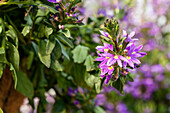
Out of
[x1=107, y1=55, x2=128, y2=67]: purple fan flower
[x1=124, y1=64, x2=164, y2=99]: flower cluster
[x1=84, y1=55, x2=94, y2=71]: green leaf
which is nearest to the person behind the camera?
[x1=107, y1=55, x2=128, y2=67]: purple fan flower

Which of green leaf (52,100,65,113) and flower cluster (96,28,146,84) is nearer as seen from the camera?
flower cluster (96,28,146,84)

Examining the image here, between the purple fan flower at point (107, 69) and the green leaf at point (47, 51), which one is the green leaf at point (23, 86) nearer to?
the green leaf at point (47, 51)

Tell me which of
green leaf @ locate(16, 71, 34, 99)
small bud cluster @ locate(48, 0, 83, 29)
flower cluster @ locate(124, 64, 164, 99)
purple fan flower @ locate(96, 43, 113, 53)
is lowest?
flower cluster @ locate(124, 64, 164, 99)

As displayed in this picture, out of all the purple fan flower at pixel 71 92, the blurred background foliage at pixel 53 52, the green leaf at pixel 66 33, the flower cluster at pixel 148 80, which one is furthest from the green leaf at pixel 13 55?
the flower cluster at pixel 148 80

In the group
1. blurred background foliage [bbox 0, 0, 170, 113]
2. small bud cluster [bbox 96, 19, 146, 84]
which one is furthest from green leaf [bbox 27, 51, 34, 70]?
small bud cluster [bbox 96, 19, 146, 84]

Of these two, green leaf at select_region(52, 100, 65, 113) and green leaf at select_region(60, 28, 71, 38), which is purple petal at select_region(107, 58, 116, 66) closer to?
green leaf at select_region(60, 28, 71, 38)

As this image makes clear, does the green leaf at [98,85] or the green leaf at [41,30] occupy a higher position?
the green leaf at [41,30]

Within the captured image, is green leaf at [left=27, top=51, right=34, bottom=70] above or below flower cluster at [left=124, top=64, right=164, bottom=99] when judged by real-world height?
above

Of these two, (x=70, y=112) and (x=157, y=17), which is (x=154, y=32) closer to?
(x=157, y=17)

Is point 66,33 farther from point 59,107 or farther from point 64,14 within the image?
point 59,107

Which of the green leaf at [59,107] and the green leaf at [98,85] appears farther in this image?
the green leaf at [59,107]

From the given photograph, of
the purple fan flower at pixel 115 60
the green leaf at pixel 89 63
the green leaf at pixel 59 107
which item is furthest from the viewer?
the green leaf at pixel 59 107

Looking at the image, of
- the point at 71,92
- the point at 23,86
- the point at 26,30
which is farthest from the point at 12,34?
the point at 71,92

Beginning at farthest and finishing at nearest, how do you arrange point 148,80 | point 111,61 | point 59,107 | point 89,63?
point 148,80 < point 59,107 < point 89,63 < point 111,61
